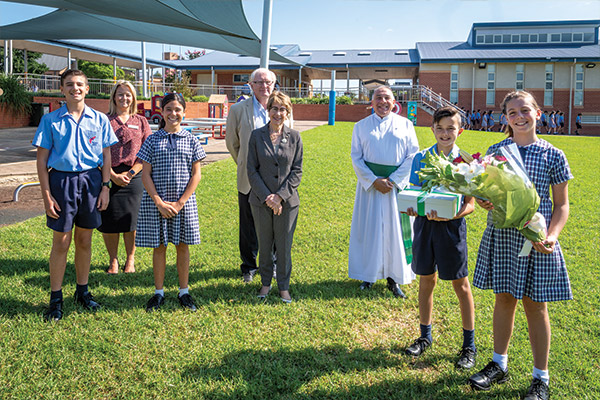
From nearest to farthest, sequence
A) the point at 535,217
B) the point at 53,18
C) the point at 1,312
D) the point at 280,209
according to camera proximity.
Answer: the point at 535,217 → the point at 1,312 → the point at 280,209 → the point at 53,18

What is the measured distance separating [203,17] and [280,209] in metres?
6.62

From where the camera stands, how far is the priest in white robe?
5109 mm

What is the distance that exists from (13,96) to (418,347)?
2558 cm

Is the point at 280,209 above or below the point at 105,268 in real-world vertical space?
above

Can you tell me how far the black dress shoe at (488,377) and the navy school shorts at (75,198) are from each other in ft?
11.4

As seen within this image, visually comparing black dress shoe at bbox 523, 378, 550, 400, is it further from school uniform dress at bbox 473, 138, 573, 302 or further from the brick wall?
the brick wall

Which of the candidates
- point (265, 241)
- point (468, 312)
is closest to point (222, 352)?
point (265, 241)

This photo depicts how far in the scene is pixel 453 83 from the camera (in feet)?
137

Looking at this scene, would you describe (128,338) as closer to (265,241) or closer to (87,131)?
(265,241)

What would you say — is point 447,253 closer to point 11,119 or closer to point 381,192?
point 381,192

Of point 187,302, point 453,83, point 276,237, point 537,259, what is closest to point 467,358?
point 537,259

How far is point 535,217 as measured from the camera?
2980mm

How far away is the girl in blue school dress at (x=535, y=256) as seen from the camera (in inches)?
124

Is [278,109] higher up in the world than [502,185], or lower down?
higher up
